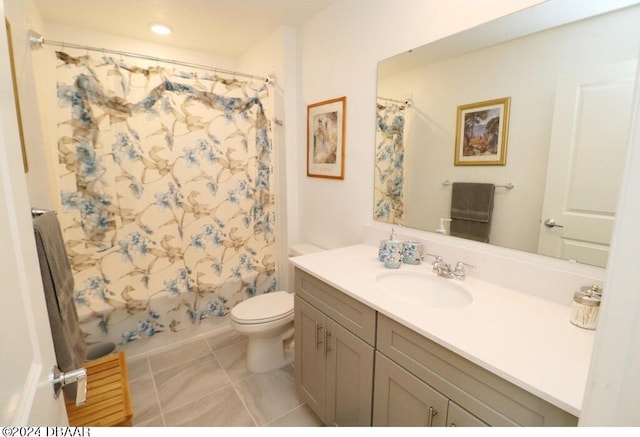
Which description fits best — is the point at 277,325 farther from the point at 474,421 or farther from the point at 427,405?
the point at 474,421

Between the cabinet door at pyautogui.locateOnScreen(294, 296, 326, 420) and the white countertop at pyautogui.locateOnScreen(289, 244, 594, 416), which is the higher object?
the white countertop at pyautogui.locateOnScreen(289, 244, 594, 416)

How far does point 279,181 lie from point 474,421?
1990 mm

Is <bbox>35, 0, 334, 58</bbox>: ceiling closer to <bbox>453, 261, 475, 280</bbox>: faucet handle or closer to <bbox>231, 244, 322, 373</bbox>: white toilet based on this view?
<bbox>453, 261, 475, 280</bbox>: faucet handle

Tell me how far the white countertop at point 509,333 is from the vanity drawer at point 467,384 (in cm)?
4

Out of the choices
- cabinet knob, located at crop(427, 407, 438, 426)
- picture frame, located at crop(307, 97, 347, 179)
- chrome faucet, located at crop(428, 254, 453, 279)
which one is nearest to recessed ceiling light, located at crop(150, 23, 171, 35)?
picture frame, located at crop(307, 97, 347, 179)

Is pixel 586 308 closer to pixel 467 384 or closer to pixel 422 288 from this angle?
pixel 467 384

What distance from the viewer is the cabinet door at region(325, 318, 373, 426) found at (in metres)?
1.19

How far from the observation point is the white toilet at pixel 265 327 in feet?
6.02

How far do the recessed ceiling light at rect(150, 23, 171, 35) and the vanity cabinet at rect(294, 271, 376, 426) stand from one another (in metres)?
2.08

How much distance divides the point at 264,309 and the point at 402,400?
1.10 meters

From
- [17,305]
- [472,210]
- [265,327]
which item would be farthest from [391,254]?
[17,305]

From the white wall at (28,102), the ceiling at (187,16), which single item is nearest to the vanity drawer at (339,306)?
the white wall at (28,102)

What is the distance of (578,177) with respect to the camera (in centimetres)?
105

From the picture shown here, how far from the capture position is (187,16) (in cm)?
204
